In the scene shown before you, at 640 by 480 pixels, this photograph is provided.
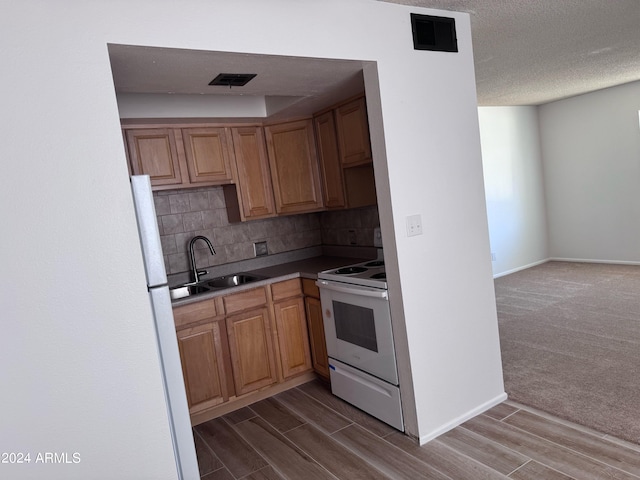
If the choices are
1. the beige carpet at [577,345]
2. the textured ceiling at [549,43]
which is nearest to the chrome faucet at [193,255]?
the textured ceiling at [549,43]

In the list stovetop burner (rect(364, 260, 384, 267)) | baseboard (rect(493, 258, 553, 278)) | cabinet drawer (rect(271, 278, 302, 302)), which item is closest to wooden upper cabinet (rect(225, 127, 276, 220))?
cabinet drawer (rect(271, 278, 302, 302))

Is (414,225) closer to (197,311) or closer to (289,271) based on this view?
(289,271)

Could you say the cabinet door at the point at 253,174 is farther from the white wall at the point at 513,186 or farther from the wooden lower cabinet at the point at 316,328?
the white wall at the point at 513,186

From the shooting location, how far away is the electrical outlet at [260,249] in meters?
3.94

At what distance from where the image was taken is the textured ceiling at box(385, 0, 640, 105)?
261 cm

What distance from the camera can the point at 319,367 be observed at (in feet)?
11.3

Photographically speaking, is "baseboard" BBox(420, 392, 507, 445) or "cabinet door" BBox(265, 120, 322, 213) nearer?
"baseboard" BBox(420, 392, 507, 445)

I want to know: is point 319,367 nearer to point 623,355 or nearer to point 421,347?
point 421,347

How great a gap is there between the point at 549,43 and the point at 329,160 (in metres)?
1.84

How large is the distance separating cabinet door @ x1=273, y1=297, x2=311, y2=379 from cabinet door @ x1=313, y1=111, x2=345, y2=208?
86cm

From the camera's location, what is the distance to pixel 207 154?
11.2ft

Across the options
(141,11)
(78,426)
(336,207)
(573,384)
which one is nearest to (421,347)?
(573,384)

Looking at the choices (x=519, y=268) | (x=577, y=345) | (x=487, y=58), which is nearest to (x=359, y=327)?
(x=577, y=345)

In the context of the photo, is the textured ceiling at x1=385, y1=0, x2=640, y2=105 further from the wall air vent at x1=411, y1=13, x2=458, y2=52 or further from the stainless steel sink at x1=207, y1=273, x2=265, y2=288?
the stainless steel sink at x1=207, y1=273, x2=265, y2=288
